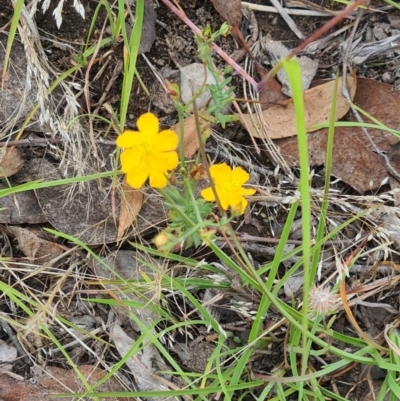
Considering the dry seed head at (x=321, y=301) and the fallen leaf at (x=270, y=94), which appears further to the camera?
the fallen leaf at (x=270, y=94)

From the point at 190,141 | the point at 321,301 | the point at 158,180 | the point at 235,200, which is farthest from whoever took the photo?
the point at 190,141

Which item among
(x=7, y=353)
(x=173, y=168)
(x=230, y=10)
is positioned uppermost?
(x=230, y=10)

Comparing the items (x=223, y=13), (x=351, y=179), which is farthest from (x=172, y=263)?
(x=223, y=13)

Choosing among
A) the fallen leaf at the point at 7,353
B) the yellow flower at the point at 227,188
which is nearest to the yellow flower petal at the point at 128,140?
the yellow flower at the point at 227,188

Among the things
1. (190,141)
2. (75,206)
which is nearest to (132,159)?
(190,141)

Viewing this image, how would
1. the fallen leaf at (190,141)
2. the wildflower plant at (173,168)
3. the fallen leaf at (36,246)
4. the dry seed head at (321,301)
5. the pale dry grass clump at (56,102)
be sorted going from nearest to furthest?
the wildflower plant at (173,168)
the dry seed head at (321,301)
the pale dry grass clump at (56,102)
the fallen leaf at (190,141)
the fallen leaf at (36,246)

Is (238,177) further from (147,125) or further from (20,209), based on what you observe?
(20,209)

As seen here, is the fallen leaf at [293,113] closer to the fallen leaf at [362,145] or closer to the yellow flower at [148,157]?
the fallen leaf at [362,145]
